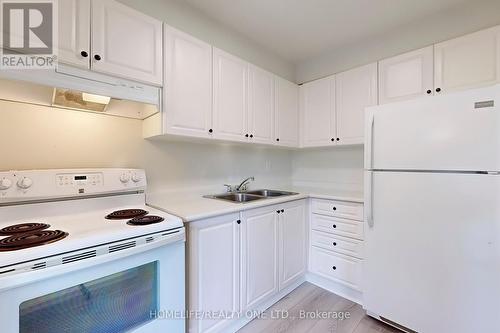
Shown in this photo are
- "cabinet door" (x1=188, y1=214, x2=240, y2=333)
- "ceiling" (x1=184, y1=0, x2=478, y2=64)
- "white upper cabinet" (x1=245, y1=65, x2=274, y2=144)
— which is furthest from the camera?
"white upper cabinet" (x1=245, y1=65, x2=274, y2=144)

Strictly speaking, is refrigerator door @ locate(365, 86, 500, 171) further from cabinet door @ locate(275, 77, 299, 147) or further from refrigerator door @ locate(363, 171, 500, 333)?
cabinet door @ locate(275, 77, 299, 147)

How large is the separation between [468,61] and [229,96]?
1.90m

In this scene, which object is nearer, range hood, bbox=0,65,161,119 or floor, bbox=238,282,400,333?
range hood, bbox=0,65,161,119

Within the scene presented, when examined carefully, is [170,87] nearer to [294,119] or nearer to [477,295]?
[294,119]

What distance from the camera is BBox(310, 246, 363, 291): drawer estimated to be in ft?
6.53

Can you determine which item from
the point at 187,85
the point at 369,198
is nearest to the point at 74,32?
the point at 187,85

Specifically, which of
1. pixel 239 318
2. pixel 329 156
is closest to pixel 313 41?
pixel 329 156

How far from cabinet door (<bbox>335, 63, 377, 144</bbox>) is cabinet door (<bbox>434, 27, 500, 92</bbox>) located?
0.50 metres

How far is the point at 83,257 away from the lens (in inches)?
35.8

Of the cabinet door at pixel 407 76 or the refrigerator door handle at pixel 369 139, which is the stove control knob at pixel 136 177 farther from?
the cabinet door at pixel 407 76

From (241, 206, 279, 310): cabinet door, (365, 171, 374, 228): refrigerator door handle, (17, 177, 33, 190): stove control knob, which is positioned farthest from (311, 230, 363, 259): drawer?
(17, 177, 33, 190): stove control knob

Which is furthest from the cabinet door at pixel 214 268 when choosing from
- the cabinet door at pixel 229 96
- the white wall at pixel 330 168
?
the white wall at pixel 330 168

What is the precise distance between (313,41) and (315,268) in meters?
2.38

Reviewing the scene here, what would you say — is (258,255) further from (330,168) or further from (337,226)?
(330,168)
